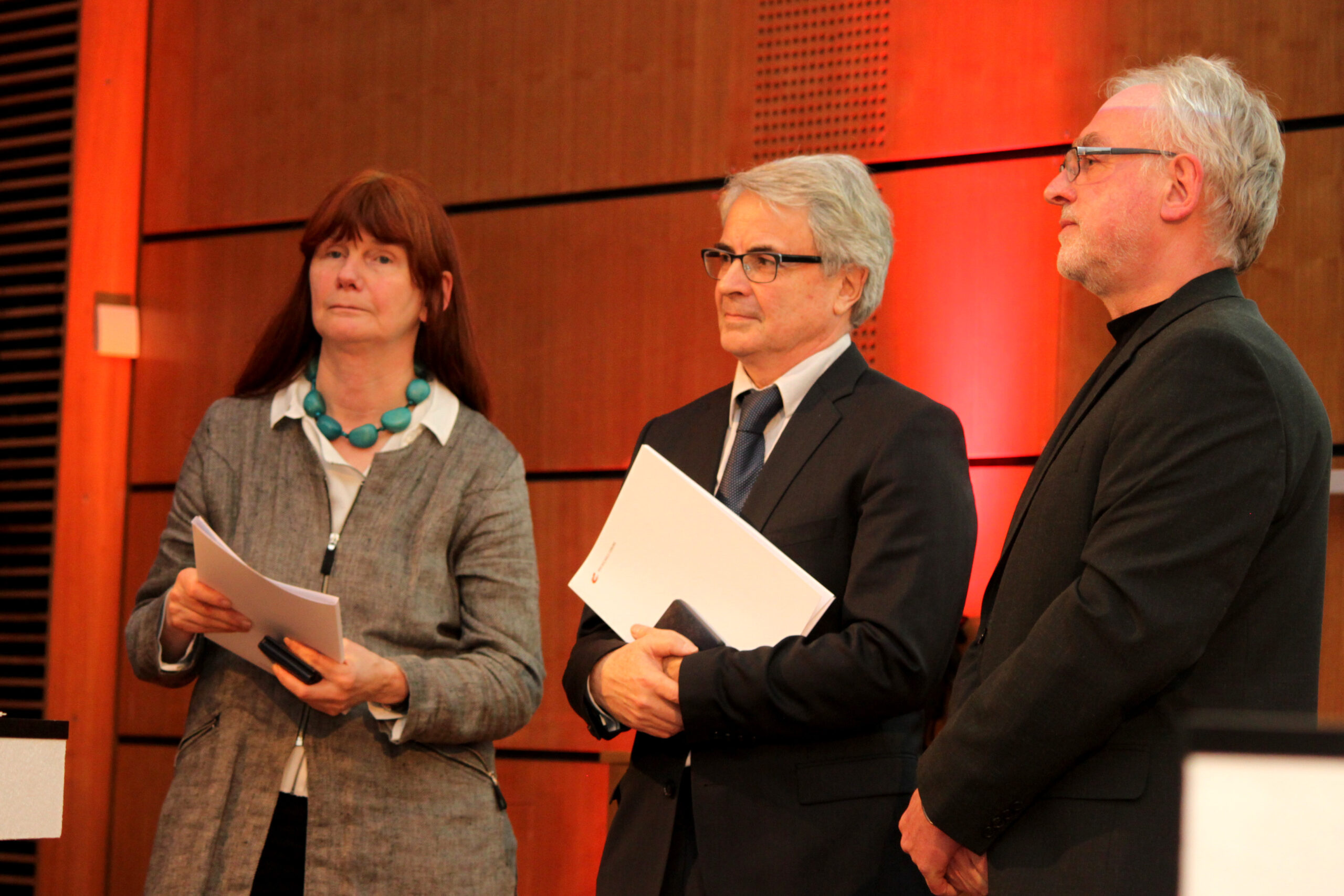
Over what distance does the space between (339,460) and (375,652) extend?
39 centimetres

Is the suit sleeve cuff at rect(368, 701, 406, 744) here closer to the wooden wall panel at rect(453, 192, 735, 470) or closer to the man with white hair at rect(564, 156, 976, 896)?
the man with white hair at rect(564, 156, 976, 896)

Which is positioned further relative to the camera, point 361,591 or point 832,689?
point 361,591

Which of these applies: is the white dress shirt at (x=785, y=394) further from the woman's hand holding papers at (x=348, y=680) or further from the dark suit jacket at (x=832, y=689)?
the woman's hand holding papers at (x=348, y=680)

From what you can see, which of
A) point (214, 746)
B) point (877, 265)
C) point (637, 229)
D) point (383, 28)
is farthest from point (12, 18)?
point (877, 265)

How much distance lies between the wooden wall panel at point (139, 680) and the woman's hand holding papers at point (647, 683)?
270 cm

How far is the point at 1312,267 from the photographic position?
3020 millimetres

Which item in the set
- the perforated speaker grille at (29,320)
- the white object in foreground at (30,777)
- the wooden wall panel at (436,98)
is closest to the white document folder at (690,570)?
the white object in foreground at (30,777)

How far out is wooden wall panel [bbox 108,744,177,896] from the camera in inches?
166

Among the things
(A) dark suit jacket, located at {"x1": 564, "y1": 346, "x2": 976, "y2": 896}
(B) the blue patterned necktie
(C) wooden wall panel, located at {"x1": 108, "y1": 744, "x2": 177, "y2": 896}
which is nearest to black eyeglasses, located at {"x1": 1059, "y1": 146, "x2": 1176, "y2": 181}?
(A) dark suit jacket, located at {"x1": 564, "y1": 346, "x2": 976, "y2": 896}

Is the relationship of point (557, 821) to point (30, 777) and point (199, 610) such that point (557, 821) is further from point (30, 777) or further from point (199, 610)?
point (30, 777)

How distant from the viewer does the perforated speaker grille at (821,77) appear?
3.53 metres

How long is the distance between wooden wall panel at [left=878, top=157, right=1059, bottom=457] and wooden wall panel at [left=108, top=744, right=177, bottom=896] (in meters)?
2.74

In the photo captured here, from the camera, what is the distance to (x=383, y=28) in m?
4.24

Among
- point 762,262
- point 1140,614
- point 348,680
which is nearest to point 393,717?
point 348,680
